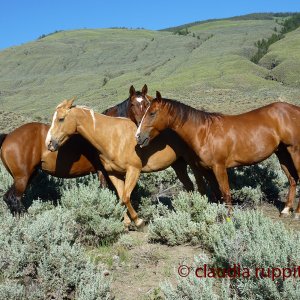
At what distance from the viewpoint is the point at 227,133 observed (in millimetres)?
6797

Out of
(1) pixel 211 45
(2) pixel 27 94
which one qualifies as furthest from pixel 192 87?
(1) pixel 211 45

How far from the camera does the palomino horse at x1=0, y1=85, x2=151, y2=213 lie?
267 inches

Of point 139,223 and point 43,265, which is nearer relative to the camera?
point 43,265

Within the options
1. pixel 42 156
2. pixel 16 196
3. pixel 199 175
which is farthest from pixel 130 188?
pixel 16 196

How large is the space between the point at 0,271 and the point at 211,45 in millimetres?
116801

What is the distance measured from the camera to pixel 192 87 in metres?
64.4

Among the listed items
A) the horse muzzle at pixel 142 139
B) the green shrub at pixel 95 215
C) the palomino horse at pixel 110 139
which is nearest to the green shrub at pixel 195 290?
the green shrub at pixel 95 215

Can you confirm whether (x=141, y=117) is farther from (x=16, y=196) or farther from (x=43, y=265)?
(x=43, y=265)

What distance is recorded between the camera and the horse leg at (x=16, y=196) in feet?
22.2

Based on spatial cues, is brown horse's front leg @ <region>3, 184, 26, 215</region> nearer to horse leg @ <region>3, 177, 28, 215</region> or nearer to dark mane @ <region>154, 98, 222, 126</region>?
horse leg @ <region>3, 177, 28, 215</region>

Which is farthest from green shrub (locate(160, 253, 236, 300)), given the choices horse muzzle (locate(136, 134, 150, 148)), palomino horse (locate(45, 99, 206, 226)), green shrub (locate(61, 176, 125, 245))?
palomino horse (locate(45, 99, 206, 226))

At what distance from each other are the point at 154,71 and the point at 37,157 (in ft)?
287

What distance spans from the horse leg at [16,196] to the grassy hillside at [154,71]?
34193mm

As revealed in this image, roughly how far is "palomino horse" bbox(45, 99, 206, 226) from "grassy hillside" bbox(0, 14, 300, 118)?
3367 centimetres
